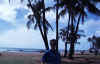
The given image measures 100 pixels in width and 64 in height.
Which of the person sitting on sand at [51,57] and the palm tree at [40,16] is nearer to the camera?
the person sitting on sand at [51,57]

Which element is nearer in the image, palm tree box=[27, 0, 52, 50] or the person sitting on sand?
the person sitting on sand

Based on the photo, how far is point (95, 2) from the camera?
27.0 metres

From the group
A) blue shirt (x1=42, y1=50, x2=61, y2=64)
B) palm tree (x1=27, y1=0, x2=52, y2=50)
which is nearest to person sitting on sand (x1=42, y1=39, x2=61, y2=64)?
blue shirt (x1=42, y1=50, x2=61, y2=64)

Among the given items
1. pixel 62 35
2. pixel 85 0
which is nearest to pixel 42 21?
pixel 85 0

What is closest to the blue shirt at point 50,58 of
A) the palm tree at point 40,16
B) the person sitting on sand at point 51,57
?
the person sitting on sand at point 51,57

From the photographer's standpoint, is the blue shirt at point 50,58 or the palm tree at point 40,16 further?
the palm tree at point 40,16

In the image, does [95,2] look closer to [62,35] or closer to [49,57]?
[62,35]

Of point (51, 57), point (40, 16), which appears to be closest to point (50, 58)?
point (51, 57)

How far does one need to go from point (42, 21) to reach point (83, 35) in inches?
530

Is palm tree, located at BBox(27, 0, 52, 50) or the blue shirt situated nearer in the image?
the blue shirt

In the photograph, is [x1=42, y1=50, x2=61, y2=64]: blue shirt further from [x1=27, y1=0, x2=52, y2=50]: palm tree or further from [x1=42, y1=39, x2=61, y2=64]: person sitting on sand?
[x1=27, y1=0, x2=52, y2=50]: palm tree

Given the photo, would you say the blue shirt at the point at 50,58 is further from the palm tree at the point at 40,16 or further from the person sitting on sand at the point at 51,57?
the palm tree at the point at 40,16

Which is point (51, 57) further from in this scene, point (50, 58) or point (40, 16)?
point (40, 16)

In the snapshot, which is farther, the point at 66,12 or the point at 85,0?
the point at 66,12
